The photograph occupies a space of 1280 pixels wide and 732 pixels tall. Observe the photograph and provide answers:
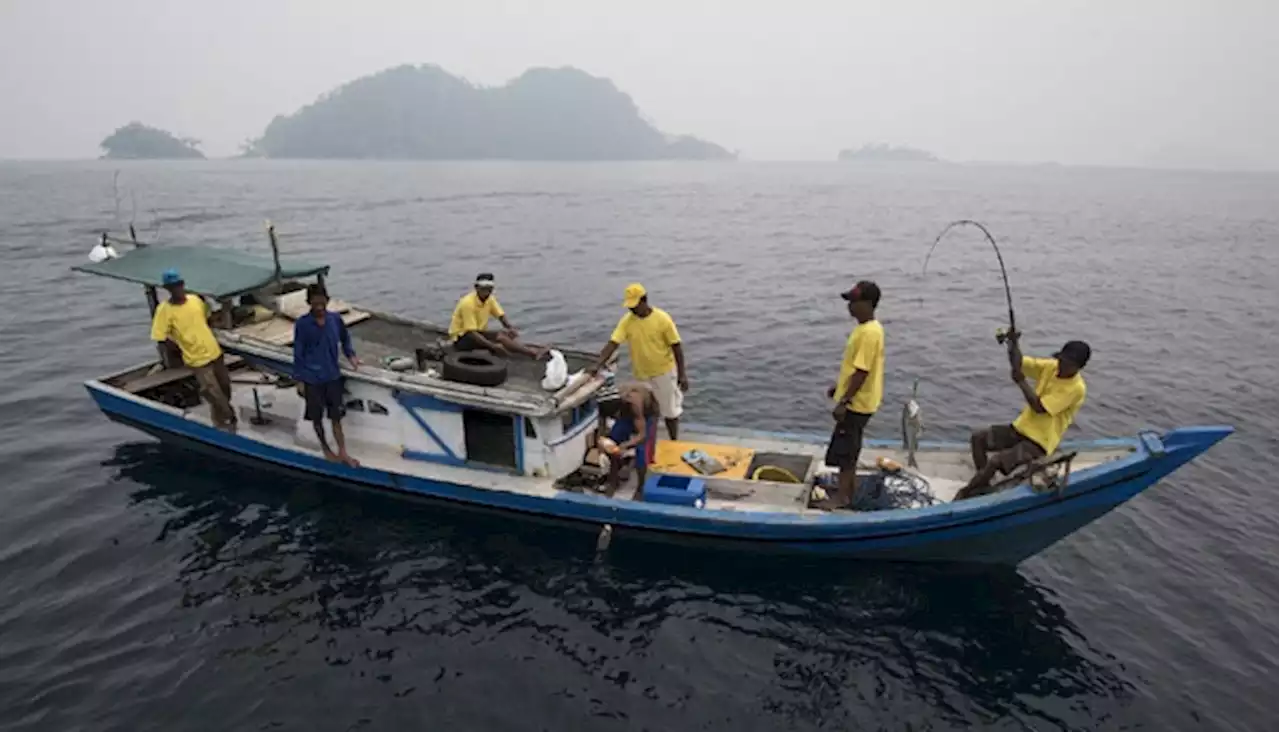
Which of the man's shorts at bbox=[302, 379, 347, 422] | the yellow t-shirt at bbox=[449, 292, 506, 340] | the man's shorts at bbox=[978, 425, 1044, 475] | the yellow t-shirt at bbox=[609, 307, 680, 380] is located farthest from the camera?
the yellow t-shirt at bbox=[449, 292, 506, 340]

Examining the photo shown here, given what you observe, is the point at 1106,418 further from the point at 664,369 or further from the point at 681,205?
the point at 681,205

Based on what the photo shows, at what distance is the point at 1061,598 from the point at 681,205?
7436 cm

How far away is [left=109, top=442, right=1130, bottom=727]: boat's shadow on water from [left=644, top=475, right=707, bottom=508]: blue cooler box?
3.25ft

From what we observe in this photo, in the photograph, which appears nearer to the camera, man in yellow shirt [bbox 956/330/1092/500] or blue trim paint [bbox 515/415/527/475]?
man in yellow shirt [bbox 956/330/1092/500]

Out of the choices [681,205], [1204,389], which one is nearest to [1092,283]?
[1204,389]

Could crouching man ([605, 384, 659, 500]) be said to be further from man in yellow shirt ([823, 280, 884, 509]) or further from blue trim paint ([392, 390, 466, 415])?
man in yellow shirt ([823, 280, 884, 509])

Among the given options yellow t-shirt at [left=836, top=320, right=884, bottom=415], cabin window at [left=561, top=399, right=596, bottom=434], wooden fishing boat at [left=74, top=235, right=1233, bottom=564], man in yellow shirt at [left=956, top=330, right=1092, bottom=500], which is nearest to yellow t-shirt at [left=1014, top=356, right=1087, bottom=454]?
man in yellow shirt at [left=956, top=330, right=1092, bottom=500]

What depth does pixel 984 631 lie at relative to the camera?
11.8 metres

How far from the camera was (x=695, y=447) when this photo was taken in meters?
14.6

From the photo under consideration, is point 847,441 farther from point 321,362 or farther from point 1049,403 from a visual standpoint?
point 321,362

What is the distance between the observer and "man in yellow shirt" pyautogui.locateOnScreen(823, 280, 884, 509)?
10781 mm

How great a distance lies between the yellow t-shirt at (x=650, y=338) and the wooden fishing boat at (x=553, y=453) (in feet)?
2.96

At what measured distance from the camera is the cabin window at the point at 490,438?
1359 cm

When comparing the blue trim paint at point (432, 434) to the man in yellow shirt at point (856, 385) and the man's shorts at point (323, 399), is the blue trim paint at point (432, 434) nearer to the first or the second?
the man's shorts at point (323, 399)
